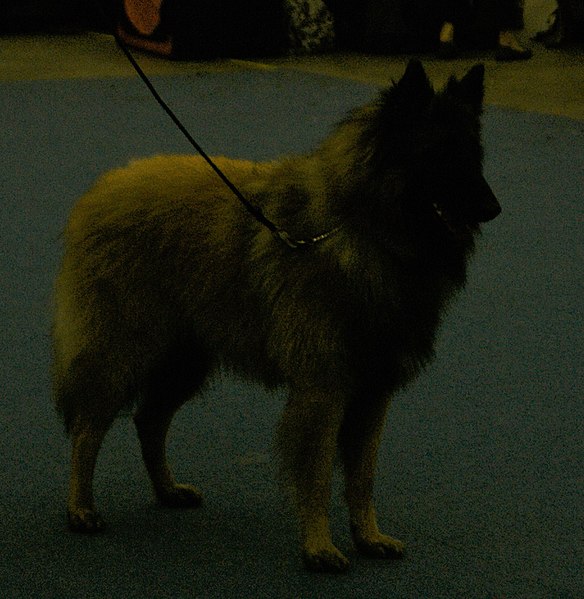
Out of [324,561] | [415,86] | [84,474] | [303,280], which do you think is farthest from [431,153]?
[84,474]

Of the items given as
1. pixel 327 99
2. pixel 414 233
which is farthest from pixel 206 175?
pixel 327 99

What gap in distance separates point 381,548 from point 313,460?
1.17 feet

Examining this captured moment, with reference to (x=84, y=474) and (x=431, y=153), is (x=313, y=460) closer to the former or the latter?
(x=84, y=474)

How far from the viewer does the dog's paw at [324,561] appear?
Result: 9.25 ft

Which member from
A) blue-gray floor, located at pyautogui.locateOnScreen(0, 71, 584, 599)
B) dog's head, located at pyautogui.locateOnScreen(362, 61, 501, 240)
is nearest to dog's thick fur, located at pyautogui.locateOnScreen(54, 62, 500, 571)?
dog's head, located at pyautogui.locateOnScreen(362, 61, 501, 240)

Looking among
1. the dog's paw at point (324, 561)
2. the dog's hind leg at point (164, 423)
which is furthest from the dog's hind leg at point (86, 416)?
the dog's paw at point (324, 561)

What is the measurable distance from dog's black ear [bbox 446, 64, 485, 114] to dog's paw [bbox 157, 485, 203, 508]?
1388mm

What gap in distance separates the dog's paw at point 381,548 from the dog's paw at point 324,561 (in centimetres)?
12

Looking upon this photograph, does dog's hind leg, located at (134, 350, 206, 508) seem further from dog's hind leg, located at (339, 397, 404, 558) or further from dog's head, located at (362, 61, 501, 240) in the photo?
dog's head, located at (362, 61, 501, 240)

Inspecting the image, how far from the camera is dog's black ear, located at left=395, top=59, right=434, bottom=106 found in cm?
247

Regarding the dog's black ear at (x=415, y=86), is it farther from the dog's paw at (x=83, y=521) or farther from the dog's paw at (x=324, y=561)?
the dog's paw at (x=83, y=521)

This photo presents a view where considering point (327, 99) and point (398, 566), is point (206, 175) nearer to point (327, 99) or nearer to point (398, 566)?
point (398, 566)

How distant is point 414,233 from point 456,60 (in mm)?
8532

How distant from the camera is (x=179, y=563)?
2.90 meters
